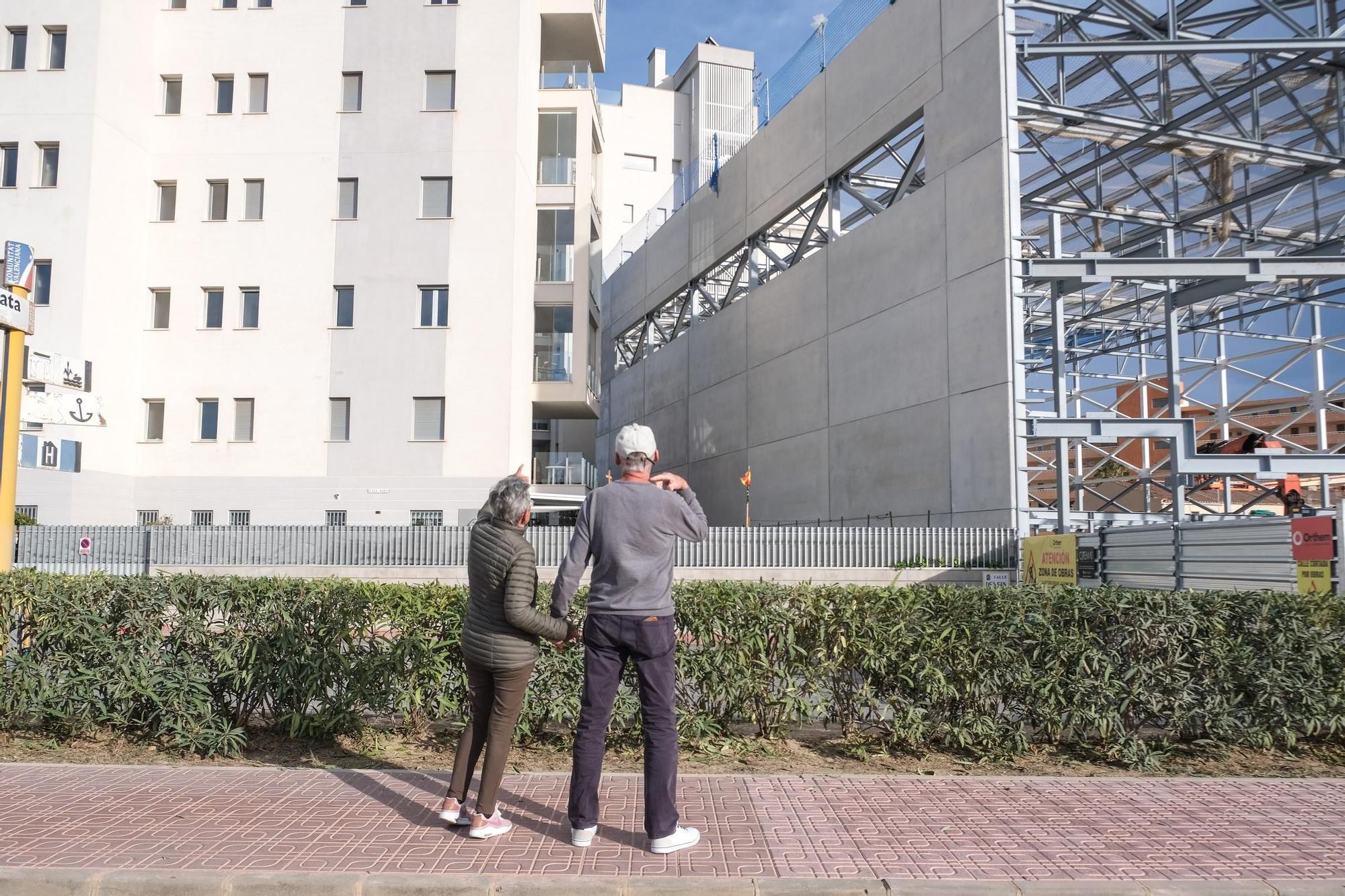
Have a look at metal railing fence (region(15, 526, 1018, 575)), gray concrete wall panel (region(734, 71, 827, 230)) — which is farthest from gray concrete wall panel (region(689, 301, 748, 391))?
metal railing fence (region(15, 526, 1018, 575))

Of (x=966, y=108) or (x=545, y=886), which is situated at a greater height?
(x=966, y=108)

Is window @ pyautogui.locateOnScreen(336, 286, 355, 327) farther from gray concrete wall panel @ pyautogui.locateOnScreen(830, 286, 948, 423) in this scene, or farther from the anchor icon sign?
the anchor icon sign

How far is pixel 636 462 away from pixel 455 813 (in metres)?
2.08

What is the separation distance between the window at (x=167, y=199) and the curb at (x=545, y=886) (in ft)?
92.3

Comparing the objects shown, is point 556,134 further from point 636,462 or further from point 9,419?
point 636,462

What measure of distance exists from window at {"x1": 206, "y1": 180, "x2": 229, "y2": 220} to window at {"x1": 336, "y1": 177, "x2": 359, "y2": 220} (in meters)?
3.14

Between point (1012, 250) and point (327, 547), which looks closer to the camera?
point (1012, 250)

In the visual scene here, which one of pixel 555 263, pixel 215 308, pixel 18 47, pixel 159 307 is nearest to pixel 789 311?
pixel 555 263

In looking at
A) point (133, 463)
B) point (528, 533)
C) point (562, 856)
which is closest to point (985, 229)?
point (528, 533)

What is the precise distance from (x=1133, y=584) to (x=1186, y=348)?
22.8 m

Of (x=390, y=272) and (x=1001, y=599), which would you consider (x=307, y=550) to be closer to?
(x=390, y=272)

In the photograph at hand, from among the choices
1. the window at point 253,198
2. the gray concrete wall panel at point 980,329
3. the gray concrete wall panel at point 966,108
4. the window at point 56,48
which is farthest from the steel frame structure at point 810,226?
the window at point 56,48

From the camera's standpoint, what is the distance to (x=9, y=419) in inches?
351

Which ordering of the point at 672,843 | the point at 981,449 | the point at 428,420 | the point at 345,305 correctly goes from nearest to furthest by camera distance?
the point at 672,843 → the point at 981,449 → the point at 428,420 → the point at 345,305
